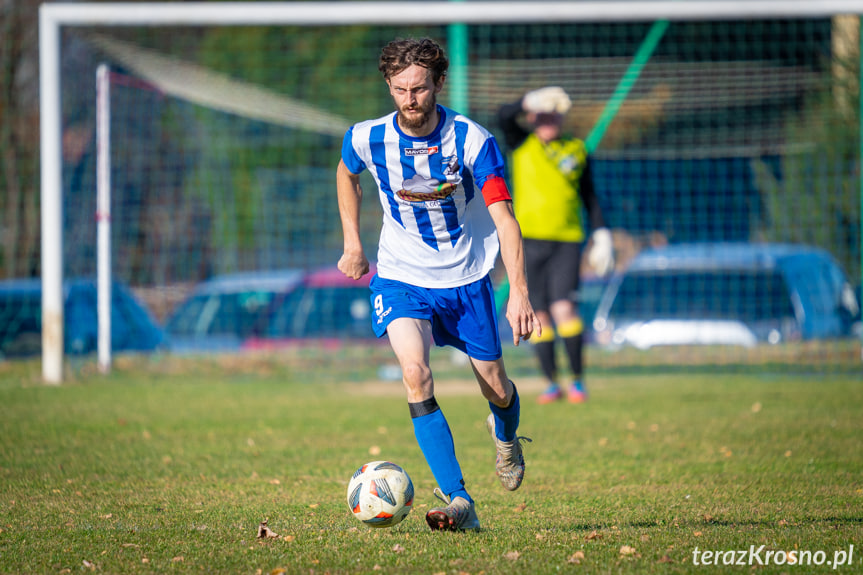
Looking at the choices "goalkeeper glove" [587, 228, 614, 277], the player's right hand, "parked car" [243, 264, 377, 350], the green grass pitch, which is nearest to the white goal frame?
the green grass pitch

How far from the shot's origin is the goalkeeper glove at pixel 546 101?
27.0 feet

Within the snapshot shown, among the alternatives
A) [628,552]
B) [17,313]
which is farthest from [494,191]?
[17,313]

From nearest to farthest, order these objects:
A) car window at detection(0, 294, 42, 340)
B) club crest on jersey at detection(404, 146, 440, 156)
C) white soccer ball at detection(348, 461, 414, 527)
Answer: white soccer ball at detection(348, 461, 414, 527) < club crest on jersey at detection(404, 146, 440, 156) < car window at detection(0, 294, 42, 340)

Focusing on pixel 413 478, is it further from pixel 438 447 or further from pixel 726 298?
pixel 726 298

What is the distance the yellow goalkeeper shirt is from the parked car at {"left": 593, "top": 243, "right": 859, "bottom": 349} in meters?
4.69

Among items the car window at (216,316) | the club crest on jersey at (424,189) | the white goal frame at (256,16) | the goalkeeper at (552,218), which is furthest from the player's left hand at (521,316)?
the car window at (216,316)

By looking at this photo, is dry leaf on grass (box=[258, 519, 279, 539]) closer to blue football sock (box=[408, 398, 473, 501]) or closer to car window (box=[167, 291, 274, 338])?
blue football sock (box=[408, 398, 473, 501])

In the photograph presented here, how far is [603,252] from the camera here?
342 inches

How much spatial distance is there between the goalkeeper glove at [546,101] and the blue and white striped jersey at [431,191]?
13.2 ft

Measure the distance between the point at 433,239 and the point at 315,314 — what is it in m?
8.46

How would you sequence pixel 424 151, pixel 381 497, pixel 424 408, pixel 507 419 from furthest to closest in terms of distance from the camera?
pixel 507 419
pixel 424 151
pixel 424 408
pixel 381 497

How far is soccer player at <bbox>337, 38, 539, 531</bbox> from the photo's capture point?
13.1ft

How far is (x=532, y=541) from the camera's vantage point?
3652 millimetres

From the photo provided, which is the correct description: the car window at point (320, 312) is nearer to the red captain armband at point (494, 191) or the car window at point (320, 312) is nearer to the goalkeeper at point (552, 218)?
the goalkeeper at point (552, 218)
